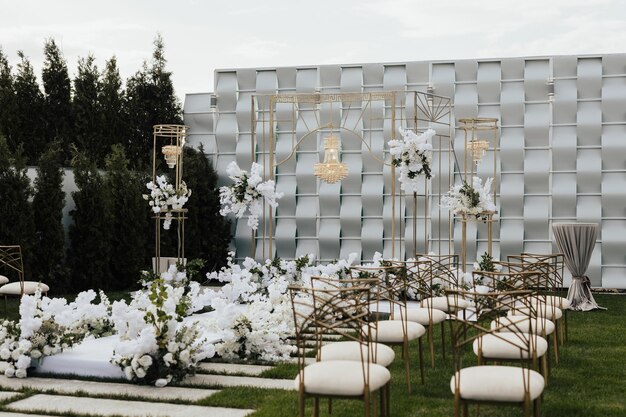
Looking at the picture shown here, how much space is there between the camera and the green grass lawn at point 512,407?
14.2 feet

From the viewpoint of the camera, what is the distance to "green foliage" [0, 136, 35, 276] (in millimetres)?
10117

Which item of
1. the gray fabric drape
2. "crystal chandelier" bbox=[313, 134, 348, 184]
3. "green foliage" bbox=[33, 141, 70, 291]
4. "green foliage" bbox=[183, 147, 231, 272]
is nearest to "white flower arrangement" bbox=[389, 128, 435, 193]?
"crystal chandelier" bbox=[313, 134, 348, 184]

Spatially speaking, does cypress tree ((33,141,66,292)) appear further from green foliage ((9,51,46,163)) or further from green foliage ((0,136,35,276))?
green foliage ((9,51,46,163))

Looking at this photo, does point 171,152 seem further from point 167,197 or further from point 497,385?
point 497,385

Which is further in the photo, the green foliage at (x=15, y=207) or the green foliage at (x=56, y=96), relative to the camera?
the green foliage at (x=56, y=96)

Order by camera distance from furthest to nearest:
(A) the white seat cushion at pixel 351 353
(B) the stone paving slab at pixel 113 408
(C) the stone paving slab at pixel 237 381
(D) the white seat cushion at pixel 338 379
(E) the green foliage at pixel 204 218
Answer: (E) the green foliage at pixel 204 218 → (C) the stone paving slab at pixel 237 381 → (B) the stone paving slab at pixel 113 408 → (A) the white seat cushion at pixel 351 353 → (D) the white seat cushion at pixel 338 379

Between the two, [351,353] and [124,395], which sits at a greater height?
[351,353]

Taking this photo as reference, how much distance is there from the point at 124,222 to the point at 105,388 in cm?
687

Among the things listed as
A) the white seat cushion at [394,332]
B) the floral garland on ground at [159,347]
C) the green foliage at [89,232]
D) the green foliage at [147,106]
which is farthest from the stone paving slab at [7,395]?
the green foliage at [147,106]

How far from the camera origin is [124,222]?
38.1 ft

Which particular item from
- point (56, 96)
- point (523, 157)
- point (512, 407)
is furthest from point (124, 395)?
point (56, 96)

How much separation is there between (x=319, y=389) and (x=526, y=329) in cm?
207

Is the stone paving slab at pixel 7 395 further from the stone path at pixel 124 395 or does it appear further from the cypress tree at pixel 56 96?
the cypress tree at pixel 56 96

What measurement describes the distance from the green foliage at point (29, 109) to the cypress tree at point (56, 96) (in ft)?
0.43
